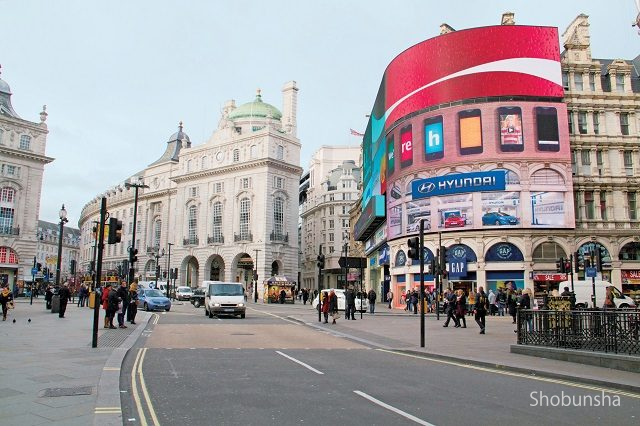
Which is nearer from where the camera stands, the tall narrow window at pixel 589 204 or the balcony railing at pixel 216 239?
the tall narrow window at pixel 589 204

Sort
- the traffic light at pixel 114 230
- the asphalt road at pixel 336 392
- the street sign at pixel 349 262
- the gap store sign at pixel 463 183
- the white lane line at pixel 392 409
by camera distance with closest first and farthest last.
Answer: the white lane line at pixel 392 409
the asphalt road at pixel 336 392
the traffic light at pixel 114 230
the street sign at pixel 349 262
the gap store sign at pixel 463 183

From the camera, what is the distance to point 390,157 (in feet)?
170

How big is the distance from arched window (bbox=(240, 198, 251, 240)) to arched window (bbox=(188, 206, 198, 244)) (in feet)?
33.7

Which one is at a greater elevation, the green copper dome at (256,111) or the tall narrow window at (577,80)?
the green copper dome at (256,111)

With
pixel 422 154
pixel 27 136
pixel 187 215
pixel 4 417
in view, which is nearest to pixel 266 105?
pixel 187 215

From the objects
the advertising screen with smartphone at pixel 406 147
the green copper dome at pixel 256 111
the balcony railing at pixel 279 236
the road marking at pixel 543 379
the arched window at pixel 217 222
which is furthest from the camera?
the green copper dome at pixel 256 111

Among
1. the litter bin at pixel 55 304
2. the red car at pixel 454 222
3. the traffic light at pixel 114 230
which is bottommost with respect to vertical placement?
the litter bin at pixel 55 304

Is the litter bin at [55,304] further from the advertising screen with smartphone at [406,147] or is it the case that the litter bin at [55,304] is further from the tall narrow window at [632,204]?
the tall narrow window at [632,204]

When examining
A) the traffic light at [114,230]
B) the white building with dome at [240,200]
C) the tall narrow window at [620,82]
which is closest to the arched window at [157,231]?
the white building with dome at [240,200]

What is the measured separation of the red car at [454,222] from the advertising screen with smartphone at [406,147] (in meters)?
6.38

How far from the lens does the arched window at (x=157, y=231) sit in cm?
10250

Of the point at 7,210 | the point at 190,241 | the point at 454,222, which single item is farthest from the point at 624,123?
the point at 7,210

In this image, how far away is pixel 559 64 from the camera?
44.8 m

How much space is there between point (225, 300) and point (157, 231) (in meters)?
78.2
